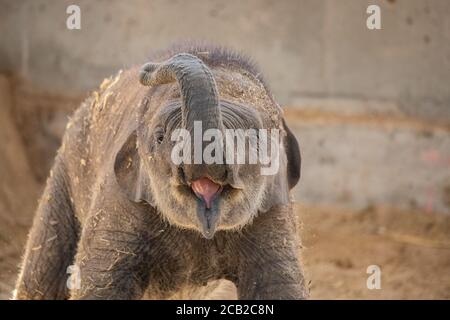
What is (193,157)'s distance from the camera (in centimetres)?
418

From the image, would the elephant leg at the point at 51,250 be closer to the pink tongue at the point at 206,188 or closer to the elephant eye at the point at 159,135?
the elephant eye at the point at 159,135

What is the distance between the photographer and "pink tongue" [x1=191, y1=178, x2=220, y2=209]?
4293mm

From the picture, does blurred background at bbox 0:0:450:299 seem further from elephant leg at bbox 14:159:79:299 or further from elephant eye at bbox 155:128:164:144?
elephant eye at bbox 155:128:164:144

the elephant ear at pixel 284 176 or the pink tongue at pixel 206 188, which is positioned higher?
the elephant ear at pixel 284 176

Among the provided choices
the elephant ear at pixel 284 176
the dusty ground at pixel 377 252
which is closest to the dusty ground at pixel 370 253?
the dusty ground at pixel 377 252

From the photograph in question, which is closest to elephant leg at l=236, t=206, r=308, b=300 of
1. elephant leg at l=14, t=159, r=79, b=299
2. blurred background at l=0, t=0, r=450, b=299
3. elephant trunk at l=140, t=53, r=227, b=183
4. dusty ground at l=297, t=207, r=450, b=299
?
elephant trunk at l=140, t=53, r=227, b=183

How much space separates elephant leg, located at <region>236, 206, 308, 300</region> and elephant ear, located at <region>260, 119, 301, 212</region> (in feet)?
0.24

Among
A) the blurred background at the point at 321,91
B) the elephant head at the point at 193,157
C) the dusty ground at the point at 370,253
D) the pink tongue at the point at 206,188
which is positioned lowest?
the pink tongue at the point at 206,188

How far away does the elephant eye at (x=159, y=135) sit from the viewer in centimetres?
455

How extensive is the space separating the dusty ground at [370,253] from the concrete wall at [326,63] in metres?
0.25

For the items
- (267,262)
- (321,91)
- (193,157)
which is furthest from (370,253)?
(193,157)

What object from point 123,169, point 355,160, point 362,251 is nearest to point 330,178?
point 355,160

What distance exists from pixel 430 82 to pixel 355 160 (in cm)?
112
